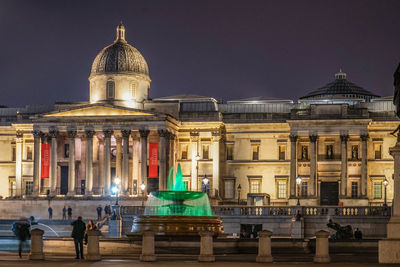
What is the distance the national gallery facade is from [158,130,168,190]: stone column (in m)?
0.09

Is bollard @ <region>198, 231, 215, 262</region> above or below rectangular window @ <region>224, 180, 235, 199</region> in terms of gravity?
below

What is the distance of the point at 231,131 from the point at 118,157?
41.1 feet

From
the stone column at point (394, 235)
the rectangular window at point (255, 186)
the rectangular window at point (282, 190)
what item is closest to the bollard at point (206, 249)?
the stone column at point (394, 235)

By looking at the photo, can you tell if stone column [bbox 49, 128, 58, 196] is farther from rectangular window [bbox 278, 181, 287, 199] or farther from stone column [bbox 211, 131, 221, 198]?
rectangular window [bbox 278, 181, 287, 199]

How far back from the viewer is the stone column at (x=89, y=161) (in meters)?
91.8

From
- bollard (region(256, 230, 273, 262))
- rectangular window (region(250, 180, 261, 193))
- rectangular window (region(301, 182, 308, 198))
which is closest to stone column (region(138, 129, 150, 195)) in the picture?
rectangular window (region(250, 180, 261, 193))

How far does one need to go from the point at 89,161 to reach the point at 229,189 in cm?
1506

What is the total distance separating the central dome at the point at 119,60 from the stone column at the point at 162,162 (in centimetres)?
1003

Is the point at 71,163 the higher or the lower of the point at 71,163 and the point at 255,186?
the higher

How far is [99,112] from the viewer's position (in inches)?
3659

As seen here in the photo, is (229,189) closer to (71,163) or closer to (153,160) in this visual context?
(153,160)

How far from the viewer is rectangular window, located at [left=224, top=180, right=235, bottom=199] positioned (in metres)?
98.1

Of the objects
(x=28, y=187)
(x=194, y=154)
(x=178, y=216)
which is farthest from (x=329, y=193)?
(x=178, y=216)

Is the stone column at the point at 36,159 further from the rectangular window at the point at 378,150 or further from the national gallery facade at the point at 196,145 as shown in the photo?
the rectangular window at the point at 378,150
